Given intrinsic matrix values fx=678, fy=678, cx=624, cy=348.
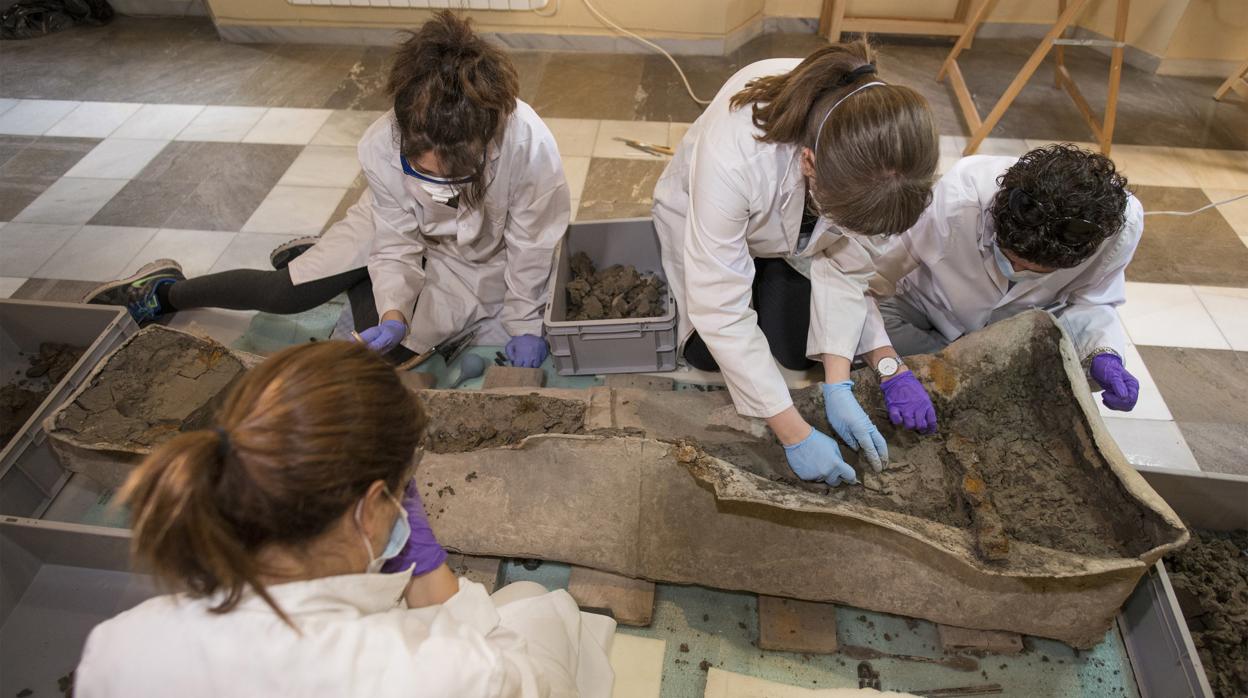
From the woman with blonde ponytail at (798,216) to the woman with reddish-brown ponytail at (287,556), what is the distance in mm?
914

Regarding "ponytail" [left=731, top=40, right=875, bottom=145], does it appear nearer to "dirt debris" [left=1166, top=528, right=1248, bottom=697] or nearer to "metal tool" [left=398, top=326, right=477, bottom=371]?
"metal tool" [left=398, top=326, right=477, bottom=371]

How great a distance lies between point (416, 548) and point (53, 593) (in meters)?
1.35

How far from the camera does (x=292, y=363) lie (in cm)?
91

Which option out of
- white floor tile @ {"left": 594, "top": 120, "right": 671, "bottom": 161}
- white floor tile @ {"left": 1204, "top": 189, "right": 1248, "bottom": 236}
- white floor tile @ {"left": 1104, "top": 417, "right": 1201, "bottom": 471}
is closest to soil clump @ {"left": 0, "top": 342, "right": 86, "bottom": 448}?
white floor tile @ {"left": 594, "top": 120, "right": 671, "bottom": 161}

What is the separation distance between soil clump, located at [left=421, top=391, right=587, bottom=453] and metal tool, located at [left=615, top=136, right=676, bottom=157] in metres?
1.98

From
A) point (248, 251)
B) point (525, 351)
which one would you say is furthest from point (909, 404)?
point (248, 251)

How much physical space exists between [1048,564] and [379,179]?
1970 mm

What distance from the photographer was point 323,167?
11.2 ft

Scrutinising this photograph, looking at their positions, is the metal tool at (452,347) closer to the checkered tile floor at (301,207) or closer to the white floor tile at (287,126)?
the checkered tile floor at (301,207)

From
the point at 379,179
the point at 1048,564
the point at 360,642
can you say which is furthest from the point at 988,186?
the point at 360,642

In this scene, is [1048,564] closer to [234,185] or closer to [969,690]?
[969,690]

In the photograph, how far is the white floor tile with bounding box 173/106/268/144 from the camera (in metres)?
3.65

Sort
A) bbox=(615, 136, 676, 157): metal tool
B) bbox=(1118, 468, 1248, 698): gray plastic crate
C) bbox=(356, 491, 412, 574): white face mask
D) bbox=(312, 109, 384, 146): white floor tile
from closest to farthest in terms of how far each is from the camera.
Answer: bbox=(356, 491, 412, 574): white face mask → bbox=(1118, 468, 1248, 698): gray plastic crate → bbox=(615, 136, 676, 157): metal tool → bbox=(312, 109, 384, 146): white floor tile

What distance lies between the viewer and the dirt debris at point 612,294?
7.61 feet
